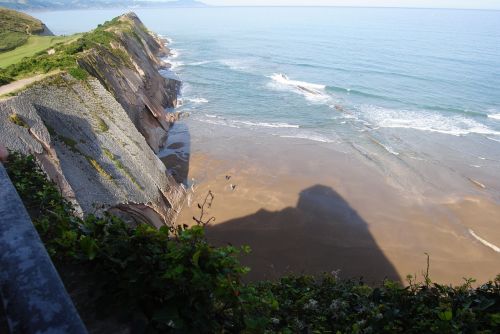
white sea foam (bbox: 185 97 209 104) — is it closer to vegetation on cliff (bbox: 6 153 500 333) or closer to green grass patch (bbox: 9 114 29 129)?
green grass patch (bbox: 9 114 29 129)

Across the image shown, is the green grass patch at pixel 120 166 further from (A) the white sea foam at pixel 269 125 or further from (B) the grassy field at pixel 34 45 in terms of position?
(B) the grassy field at pixel 34 45

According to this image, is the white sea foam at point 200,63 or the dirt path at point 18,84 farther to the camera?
the white sea foam at point 200,63

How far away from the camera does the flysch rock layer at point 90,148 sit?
10438 mm

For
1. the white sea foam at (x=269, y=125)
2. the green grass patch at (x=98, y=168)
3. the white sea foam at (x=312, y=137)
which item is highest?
the green grass patch at (x=98, y=168)

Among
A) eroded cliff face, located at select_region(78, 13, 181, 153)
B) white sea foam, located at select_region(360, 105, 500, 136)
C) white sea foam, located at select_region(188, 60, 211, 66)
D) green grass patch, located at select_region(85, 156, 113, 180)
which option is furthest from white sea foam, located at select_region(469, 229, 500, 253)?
white sea foam, located at select_region(188, 60, 211, 66)

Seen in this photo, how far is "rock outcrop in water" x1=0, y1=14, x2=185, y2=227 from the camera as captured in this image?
10.4 m

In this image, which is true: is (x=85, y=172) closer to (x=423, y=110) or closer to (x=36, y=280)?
(x=36, y=280)

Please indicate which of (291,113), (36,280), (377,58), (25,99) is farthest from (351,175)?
(377,58)

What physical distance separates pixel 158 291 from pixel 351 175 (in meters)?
18.0

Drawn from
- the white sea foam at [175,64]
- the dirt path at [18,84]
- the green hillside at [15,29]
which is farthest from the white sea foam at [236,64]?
the dirt path at [18,84]

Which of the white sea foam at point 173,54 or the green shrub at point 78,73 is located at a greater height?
the white sea foam at point 173,54

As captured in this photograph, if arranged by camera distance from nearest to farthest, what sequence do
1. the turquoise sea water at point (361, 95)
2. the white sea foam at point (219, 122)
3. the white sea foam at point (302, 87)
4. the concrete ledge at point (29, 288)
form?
the concrete ledge at point (29, 288)
the turquoise sea water at point (361, 95)
the white sea foam at point (219, 122)
the white sea foam at point (302, 87)

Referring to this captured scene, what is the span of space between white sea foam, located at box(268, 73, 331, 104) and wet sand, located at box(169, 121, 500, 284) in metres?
13.5

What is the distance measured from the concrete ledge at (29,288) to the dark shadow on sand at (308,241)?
425 inches
